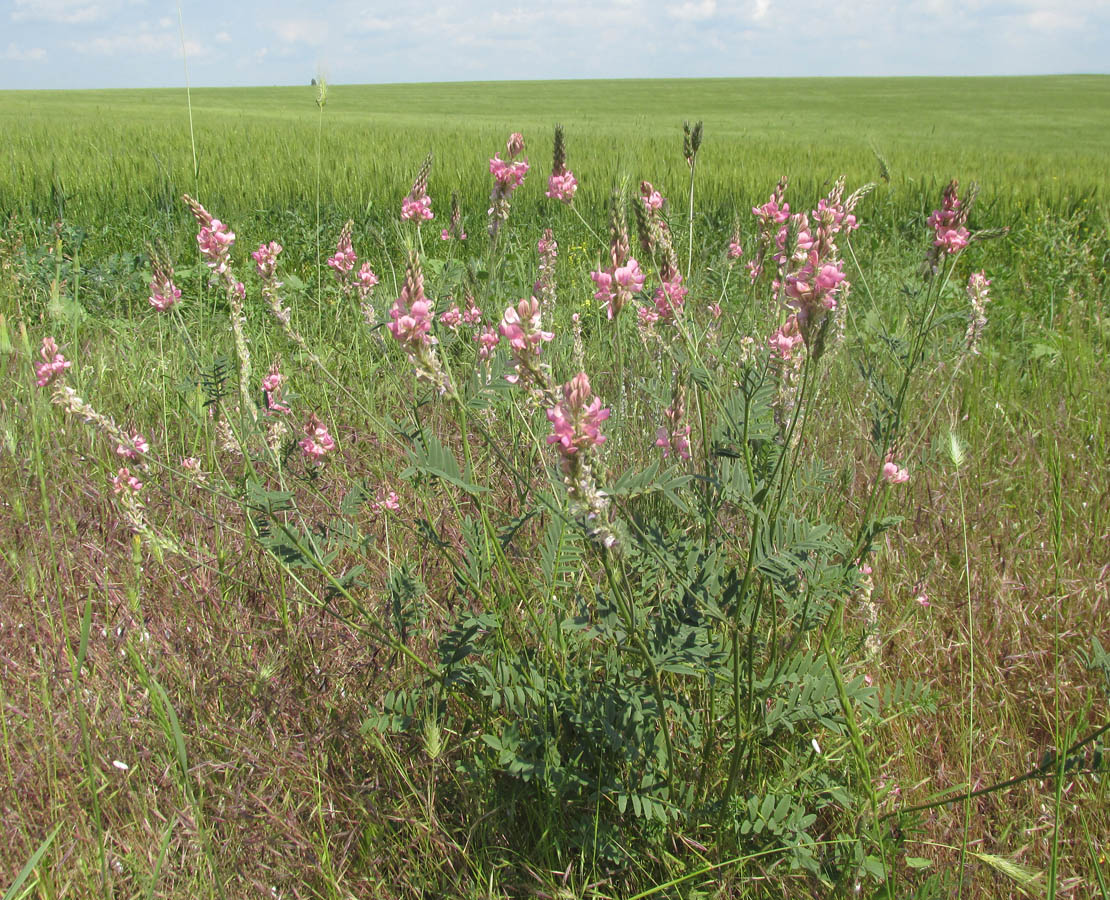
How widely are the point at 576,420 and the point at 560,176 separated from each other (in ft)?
3.12

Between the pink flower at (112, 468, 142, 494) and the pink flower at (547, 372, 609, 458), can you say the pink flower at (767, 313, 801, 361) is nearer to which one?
the pink flower at (547, 372, 609, 458)

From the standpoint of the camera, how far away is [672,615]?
4.04ft

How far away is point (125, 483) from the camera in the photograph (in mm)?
1688

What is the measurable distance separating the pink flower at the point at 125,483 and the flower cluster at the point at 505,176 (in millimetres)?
990

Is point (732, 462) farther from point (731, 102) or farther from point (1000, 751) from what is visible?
point (731, 102)

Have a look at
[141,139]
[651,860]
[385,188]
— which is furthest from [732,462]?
[141,139]

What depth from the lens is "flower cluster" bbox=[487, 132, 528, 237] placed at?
5.74ft

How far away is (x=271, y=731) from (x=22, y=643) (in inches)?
29.5

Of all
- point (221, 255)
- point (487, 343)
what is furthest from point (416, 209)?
point (221, 255)

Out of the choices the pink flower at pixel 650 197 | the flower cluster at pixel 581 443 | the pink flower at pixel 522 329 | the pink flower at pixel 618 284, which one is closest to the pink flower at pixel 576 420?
the flower cluster at pixel 581 443

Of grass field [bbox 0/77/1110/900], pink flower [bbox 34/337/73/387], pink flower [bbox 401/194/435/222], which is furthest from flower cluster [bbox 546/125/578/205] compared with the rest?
pink flower [bbox 34/337/73/387]

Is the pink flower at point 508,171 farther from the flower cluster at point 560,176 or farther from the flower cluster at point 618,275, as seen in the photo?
the flower cluster at point 618,275

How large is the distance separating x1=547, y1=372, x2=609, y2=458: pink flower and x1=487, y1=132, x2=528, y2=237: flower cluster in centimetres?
107

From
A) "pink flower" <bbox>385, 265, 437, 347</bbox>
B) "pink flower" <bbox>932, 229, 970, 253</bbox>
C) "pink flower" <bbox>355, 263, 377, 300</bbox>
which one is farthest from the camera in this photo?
"pink flower" <bbox>355, 263, 377, 300</bbox>
